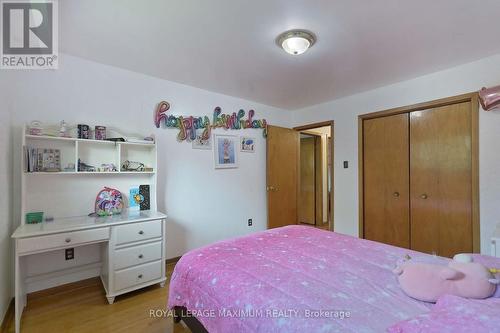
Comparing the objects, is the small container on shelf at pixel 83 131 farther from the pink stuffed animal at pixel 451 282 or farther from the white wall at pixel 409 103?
the white wall at pixel 409 103

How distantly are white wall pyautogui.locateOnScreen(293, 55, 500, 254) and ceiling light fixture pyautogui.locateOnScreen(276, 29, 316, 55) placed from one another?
1665 millimetres

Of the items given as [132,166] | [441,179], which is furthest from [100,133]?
[441,179]

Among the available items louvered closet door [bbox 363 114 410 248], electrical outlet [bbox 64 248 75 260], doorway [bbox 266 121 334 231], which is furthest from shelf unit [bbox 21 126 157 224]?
louvered closet door [bbox 363 114 410 248]

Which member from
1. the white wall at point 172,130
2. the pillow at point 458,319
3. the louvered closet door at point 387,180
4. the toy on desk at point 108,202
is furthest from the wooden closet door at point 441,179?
the toy on desk at point 108,202

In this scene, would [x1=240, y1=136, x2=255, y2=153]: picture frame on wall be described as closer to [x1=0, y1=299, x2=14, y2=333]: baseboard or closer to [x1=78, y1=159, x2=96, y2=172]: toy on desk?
[x1=78, y1=159, x2=96, y2=172]: toy on desk

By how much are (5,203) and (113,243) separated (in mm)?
845

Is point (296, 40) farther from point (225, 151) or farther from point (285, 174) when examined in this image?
point (285, 174)

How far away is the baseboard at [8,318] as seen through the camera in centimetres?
173

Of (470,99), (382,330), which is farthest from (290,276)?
(470,99)

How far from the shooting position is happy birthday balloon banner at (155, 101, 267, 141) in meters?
2.87

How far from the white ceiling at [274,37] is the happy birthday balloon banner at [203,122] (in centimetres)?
47

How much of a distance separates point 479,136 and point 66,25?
383 cm

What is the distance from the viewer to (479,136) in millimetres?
2379


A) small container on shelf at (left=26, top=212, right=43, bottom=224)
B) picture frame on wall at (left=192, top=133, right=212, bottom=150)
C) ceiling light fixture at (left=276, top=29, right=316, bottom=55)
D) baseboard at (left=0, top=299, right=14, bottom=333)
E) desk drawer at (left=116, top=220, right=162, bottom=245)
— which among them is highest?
ceiling light fixture at (left=276, top=29, right=316, bottom=55)
